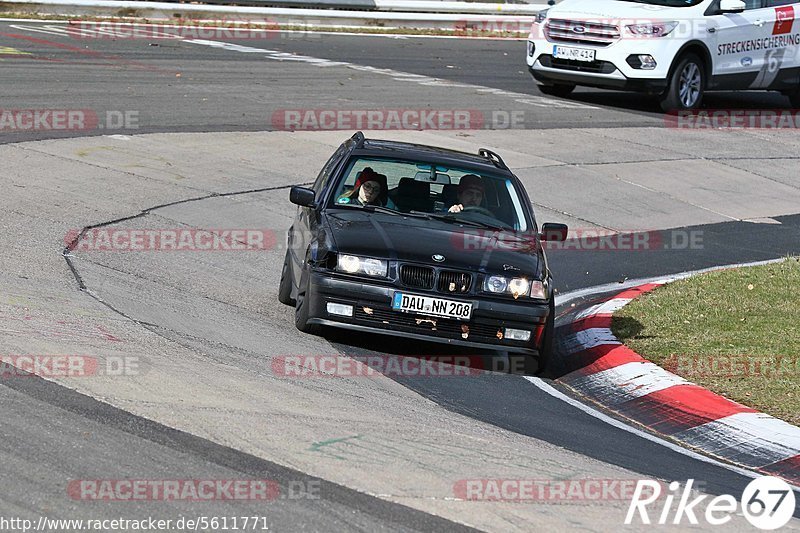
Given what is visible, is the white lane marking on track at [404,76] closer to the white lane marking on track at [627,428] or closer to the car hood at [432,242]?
the car hood at [432,242]

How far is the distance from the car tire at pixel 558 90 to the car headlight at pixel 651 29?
2.51 m

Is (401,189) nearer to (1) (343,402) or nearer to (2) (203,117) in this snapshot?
(1) (343,402)

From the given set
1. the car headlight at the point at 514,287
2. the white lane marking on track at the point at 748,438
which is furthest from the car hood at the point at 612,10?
the white lane marking on track at the point at 748,438

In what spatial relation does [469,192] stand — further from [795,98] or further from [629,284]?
[795,98]

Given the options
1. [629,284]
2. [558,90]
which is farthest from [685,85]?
[629,284]

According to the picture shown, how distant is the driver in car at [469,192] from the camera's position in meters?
9.84

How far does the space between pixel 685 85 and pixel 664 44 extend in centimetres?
107

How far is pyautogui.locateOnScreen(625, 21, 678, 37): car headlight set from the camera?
20.0m

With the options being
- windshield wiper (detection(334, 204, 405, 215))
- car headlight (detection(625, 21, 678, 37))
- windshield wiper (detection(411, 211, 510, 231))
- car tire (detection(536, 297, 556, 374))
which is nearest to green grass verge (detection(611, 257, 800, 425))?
car tire (detection(536, 297, 556, 374))

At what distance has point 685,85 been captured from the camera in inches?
821

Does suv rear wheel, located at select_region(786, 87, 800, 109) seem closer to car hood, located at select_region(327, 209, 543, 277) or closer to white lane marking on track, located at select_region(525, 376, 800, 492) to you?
car hood, located at select_region(327, 209, 543, 277)

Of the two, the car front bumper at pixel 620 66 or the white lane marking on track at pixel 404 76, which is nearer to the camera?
the car front bumper at pixel 620 66

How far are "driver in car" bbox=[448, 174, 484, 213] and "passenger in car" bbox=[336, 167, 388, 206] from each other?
21.8 inches

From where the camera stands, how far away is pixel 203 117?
17.6 meters
